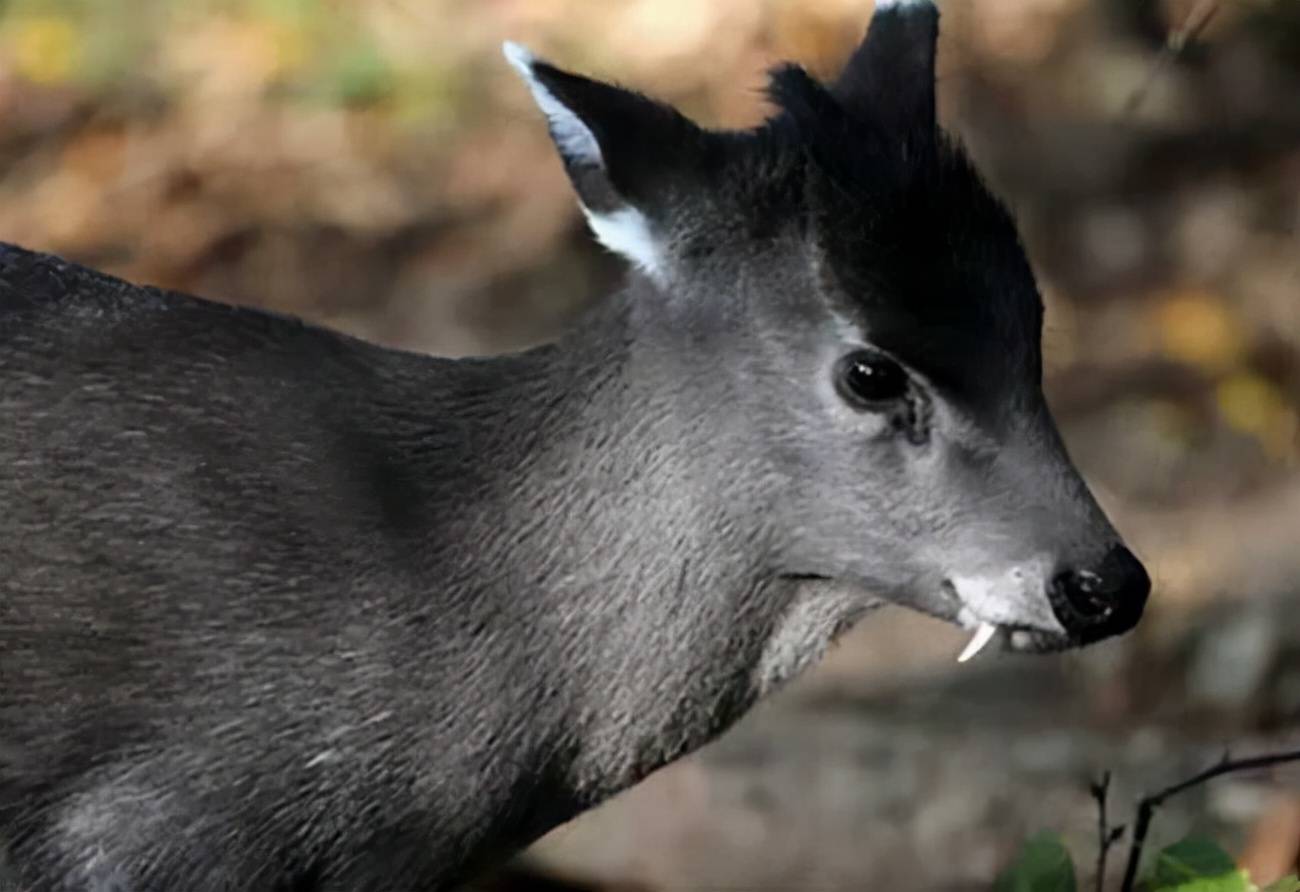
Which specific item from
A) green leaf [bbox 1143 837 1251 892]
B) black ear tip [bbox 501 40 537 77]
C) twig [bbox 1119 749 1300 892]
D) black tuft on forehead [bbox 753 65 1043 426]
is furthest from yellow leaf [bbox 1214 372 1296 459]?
black ear tip [bbox 501 40 537 77]

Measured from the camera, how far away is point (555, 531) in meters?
3.16

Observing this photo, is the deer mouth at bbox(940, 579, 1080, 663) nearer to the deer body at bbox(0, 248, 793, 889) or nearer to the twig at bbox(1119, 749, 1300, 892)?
the deer body at bbox(0, 248, 793, 889)

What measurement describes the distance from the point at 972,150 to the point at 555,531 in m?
4.99

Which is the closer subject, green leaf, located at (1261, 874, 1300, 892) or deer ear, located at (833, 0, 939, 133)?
deer ear, located at (833, 0, 939, 133)

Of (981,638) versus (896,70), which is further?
(896,70)

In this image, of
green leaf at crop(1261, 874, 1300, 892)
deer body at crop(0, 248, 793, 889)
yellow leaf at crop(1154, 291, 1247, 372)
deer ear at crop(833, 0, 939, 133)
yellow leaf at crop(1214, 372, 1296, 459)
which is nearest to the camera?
deer body at crop(0, 248, 793, 889)

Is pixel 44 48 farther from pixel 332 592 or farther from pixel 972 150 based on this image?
pixel 332 592

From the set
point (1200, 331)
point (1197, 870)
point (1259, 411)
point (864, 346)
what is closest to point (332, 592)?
point (864, 346)

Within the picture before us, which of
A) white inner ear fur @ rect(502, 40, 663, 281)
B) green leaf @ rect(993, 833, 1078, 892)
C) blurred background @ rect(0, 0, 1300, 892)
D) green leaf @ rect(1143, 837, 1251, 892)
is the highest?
white inner ear fur @ rect(502, 40, 663, 281)

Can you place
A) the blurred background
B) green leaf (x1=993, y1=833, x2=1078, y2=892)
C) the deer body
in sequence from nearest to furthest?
the deer body, green leaf (x1=993, y1=833, x2=1078, y2=892), the blurred background

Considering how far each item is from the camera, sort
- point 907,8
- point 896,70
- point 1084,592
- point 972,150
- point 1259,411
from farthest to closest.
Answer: point 972,150 → point 1259,411 → point 907,8 → point 896,70 → point 1084,592

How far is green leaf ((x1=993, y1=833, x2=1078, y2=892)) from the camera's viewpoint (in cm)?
355

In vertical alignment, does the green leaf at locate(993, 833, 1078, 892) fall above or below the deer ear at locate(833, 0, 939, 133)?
below

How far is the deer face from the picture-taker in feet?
9.77
